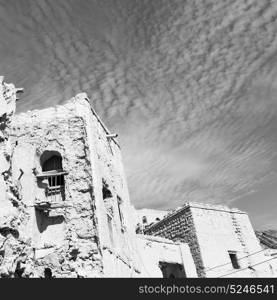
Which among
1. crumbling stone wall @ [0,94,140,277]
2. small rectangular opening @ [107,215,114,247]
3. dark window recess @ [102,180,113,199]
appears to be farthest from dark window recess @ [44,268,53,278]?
dark window recess @ [102,180,113,199]

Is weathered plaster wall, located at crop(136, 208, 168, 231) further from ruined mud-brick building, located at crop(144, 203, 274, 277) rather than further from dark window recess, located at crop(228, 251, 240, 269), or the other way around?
dark window recess, located at crop(228, 251, 240, 269)

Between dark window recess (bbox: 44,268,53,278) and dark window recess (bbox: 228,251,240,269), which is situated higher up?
dark window recess (bbox: 228,251,240,269)

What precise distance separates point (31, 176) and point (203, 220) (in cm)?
994

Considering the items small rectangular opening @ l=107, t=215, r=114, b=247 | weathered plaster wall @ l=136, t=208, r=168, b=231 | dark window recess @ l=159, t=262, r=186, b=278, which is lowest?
dark window recess @ l=159, t=262, r=186, b=278

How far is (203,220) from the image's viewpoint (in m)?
18.5

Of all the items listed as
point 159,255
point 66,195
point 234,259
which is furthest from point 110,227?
point 234,259

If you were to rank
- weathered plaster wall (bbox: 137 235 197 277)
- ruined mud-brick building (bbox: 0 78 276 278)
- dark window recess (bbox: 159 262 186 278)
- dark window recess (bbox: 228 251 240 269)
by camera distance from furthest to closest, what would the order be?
dark window recess (bbox: 228 251 240 269) → dark window recess (bbox: 159 262 186 278) → weathered plaster wall (bbox: 137 235 197 277) → ruined mud-brick building (bbox: 0 78 276 278)

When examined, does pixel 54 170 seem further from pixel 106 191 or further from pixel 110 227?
pixel 110 227

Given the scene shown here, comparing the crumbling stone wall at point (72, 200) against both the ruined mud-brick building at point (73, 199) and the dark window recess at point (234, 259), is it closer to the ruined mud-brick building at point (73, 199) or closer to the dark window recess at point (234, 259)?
the ruined mud-brick building at point (73, 199)

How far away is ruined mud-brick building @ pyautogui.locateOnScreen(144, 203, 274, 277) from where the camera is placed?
17373 mm

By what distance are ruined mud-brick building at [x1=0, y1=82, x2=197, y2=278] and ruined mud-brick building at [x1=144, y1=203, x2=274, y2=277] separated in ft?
9.14
